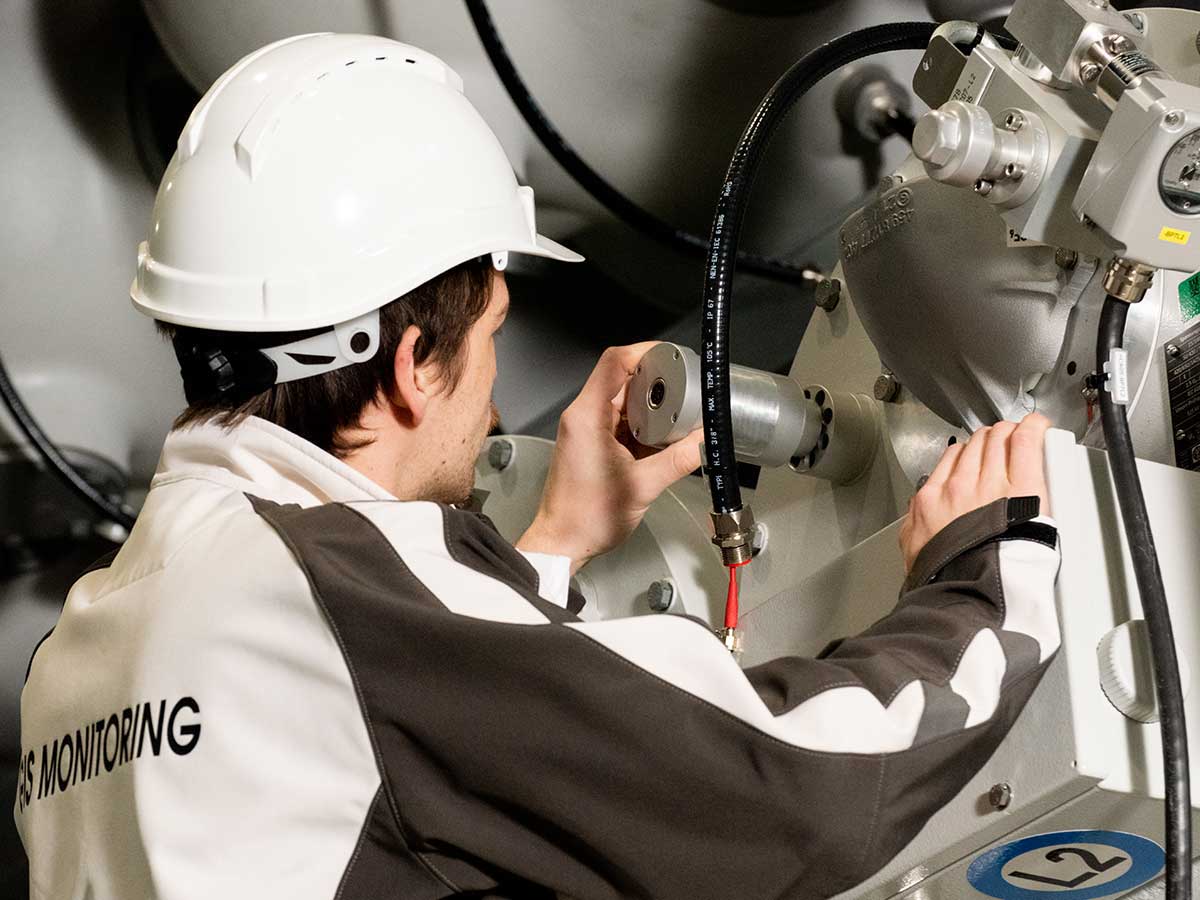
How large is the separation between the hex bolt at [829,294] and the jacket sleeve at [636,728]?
1.44ft

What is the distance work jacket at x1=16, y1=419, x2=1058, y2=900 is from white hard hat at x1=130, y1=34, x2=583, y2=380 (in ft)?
0.55

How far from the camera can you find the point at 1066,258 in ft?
2.83

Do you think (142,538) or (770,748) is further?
(142,538)

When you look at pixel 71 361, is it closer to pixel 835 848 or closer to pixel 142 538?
pixel 142 538

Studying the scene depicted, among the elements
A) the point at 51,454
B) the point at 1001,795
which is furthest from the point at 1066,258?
the point at 51,454

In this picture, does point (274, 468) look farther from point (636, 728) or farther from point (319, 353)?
point (636, 728)

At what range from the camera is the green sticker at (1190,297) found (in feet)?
2.79

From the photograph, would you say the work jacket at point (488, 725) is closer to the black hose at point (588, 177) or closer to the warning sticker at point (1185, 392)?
the warning sticker at point (1185, 392)

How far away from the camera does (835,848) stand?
0.73 metres


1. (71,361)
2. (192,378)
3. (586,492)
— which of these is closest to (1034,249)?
(586,492)

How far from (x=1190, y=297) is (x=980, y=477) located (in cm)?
17

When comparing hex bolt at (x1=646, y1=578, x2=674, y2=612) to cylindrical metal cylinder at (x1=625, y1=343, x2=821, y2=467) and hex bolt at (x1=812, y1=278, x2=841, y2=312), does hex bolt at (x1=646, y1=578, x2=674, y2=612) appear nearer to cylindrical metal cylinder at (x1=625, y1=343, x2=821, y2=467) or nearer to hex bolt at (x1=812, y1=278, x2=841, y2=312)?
cylindrical metal cylinder at (x1=625, y1=343, x2=821, y2=467)

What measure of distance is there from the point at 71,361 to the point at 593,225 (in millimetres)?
710

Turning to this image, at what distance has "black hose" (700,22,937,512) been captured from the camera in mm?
918
